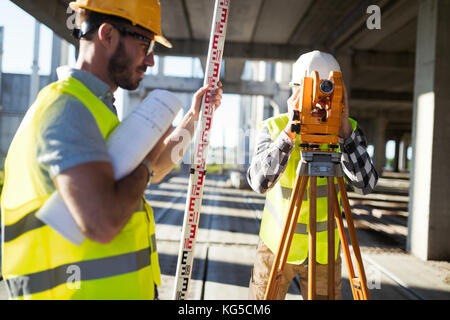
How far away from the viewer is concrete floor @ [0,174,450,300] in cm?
432

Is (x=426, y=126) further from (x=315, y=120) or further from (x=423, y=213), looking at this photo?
(x=315, y=120)

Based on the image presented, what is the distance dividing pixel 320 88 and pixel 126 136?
3.24 feet

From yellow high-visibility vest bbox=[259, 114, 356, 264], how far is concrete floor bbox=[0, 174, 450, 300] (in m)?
2.13

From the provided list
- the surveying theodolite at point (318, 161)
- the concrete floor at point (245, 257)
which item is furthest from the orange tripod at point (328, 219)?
the concrete floor at point (245, 257)

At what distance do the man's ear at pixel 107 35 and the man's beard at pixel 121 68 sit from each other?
0.09ft

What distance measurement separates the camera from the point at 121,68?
1.35 metres

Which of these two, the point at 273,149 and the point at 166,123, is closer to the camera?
the point at 166,123

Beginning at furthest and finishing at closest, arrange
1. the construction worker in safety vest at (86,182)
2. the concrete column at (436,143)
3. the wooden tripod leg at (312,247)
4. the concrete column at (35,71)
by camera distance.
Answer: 1. the concrete column at (35,71)
2. the concrete column at (436,143)
3. the wooden tripod leg at (312,247)
4. the construction worker in safety vest at (86,182)

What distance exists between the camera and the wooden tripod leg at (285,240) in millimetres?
1709

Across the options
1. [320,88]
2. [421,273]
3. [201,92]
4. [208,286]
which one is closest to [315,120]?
[320,88]

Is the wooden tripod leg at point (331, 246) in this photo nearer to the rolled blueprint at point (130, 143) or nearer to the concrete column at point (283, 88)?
the rolled blueprint at point (130, 143)

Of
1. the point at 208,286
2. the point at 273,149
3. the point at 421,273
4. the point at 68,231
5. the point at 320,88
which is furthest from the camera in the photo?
the point at 421,273

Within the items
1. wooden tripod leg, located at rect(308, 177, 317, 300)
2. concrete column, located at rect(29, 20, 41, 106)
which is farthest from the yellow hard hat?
concrete column, located at rect(29, 20, 41, 106)

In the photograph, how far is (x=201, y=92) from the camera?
2.01m
